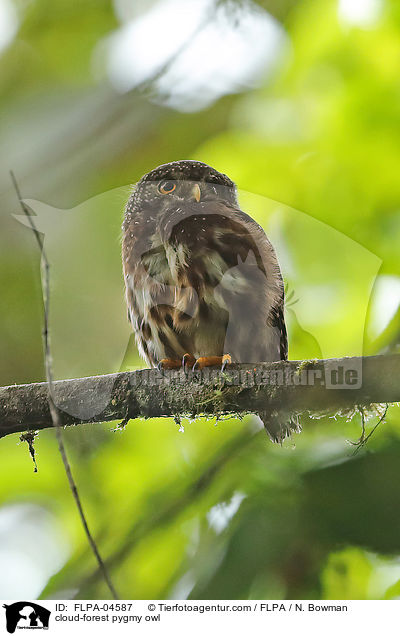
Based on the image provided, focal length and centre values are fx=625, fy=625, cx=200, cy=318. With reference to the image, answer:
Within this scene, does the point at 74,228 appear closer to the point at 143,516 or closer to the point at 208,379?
the point at 208,379

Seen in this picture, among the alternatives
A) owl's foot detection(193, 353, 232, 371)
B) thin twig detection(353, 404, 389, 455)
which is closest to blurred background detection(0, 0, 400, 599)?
thin twig detection(353, 404, 389, 455)

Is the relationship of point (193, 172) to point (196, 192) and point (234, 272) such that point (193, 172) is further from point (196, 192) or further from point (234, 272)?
point (234, 272)

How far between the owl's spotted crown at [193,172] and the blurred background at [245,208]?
39 mm

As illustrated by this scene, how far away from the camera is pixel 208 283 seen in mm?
1738

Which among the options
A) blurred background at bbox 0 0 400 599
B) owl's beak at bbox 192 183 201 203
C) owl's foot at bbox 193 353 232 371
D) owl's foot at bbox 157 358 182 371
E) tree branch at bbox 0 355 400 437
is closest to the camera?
tree branch at bbox 0 355 400 437

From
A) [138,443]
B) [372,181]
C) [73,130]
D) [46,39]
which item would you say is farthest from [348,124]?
[138,443]

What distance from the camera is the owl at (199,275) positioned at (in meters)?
1.75

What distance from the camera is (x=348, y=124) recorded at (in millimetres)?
1727

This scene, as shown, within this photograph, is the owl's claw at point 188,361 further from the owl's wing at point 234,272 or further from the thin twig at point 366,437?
the thin twig at point 366,437

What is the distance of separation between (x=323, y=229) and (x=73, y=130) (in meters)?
0.76

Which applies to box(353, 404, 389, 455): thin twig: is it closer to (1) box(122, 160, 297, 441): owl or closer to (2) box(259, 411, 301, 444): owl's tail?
(2) box(259, 411, 301, 444): owl's tail

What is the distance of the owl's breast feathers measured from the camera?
175cm
